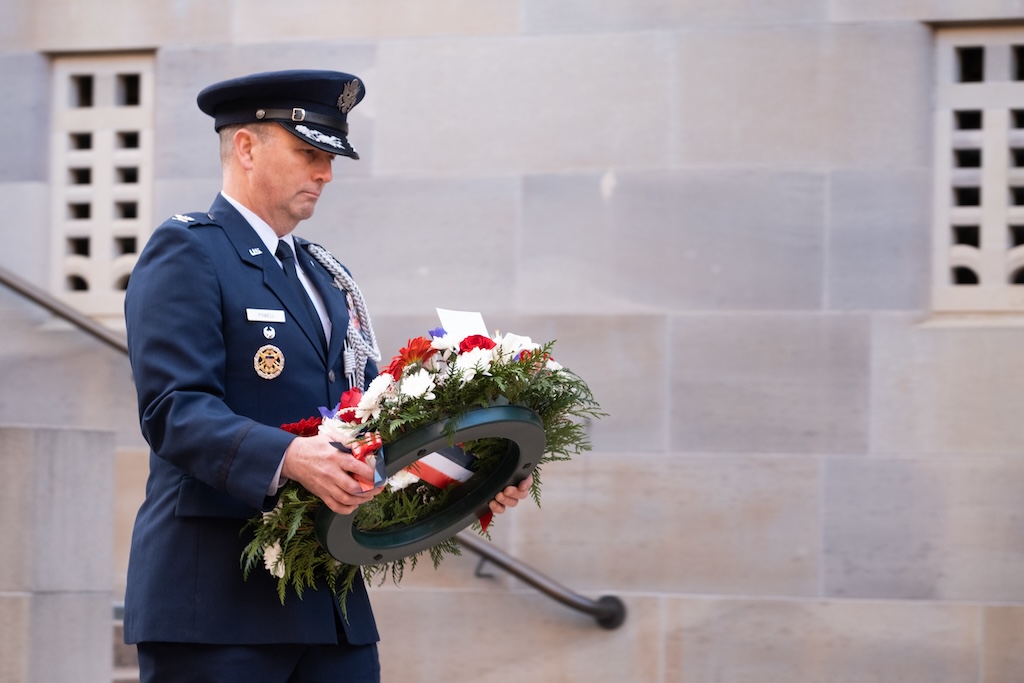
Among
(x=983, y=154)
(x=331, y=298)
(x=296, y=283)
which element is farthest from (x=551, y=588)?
(x=296, y=283)

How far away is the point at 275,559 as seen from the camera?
2988mm

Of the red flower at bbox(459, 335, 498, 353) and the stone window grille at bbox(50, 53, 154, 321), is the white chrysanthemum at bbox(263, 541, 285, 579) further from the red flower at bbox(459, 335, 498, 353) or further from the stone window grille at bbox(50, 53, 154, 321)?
the stone window grille at bbox(50, 53, 154, 321)

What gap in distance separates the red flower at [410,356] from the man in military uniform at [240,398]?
20 cm

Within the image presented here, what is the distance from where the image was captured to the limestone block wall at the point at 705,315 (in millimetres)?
5863

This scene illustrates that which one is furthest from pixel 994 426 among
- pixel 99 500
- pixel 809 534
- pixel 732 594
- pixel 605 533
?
pixel 99 500

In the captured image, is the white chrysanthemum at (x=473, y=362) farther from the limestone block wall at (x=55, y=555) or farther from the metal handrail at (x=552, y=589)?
the metal handrail at (x=552, y=589)

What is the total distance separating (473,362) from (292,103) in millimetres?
847

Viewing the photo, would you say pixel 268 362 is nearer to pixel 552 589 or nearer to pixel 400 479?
pixel 400 479

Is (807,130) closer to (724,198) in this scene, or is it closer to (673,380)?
(724,198)

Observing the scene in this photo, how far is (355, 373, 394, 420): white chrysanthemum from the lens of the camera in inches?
112

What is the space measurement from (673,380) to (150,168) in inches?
105

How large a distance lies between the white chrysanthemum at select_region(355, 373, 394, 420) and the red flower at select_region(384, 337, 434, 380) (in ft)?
0.12

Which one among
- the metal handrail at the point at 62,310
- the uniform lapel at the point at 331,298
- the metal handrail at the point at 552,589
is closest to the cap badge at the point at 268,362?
the uniform lapel at the point at 331,298

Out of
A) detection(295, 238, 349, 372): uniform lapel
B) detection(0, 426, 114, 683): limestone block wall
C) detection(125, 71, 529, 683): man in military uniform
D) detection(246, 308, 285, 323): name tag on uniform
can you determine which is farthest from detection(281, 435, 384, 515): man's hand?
detection(0, 426, 114, 683): limestone block wall
